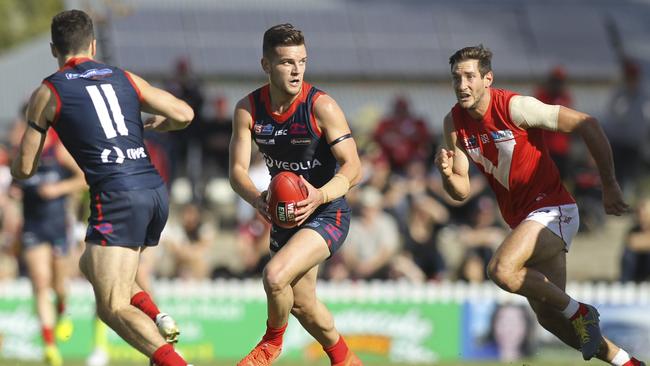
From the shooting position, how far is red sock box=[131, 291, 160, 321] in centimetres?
792

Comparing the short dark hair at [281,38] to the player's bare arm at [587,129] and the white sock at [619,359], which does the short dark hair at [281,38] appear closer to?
the player's bare arm at [587,129]

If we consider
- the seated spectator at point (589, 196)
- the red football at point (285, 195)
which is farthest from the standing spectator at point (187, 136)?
the red football at point (285, 195)

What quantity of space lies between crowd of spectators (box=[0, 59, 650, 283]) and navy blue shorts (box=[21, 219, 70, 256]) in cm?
125

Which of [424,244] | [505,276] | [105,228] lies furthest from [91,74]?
[424,244]

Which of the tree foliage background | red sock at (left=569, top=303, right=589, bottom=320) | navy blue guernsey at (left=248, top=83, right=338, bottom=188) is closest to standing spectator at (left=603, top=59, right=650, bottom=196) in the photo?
red sock at (left=569, top=303, right=589, bottom=320)

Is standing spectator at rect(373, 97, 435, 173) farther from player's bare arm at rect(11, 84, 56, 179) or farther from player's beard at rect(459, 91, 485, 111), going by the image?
player's bare arm at rect(11, 84, 56, 179)

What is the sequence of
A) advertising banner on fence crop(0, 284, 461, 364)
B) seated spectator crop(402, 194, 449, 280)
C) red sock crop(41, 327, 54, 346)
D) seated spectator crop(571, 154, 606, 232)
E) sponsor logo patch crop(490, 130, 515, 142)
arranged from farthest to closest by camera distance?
seated spectator crop(571, 154, 606, 232)
seated spectator crop(402, 194, 449, 280)
advertising banner on fence crop(0, 284, 461, 364)
red sock crop(41, 327, 54, 346)
sponsor logo patch crop(490, 130, 515, 142)

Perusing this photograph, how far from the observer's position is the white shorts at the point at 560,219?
316 inches

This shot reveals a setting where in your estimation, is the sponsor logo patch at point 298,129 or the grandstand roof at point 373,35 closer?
the sponsor logo patch at point 298,129

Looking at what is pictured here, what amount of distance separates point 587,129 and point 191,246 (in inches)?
333

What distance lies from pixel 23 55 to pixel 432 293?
14.4 m

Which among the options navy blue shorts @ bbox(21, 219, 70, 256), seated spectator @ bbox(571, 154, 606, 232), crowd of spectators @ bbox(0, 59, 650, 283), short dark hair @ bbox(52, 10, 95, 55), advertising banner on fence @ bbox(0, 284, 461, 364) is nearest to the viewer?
short dark hair @ bbox(52, 10, 95, 55)

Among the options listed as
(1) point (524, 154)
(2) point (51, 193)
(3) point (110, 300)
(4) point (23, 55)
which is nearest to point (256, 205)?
(3) point (110, 300)

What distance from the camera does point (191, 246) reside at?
1543cm
